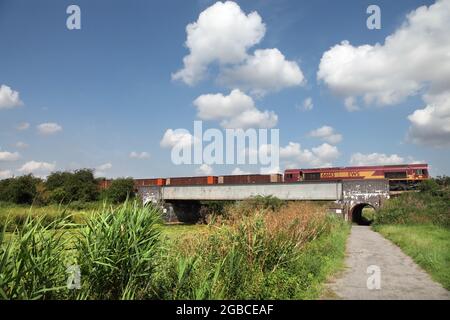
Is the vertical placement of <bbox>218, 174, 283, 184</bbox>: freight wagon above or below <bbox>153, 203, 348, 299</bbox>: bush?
above

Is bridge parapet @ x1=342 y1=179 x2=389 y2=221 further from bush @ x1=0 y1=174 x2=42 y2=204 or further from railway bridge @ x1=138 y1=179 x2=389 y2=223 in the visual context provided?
bush @ x1=0 y1=174 x2=42 y2=204

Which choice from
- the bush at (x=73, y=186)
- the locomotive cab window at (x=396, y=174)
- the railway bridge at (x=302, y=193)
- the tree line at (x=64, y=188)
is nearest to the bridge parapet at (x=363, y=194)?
the railway bridge at (x=302, y=193)

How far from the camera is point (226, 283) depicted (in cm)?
722

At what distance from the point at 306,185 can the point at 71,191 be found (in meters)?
39.2

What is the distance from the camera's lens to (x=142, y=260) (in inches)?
236

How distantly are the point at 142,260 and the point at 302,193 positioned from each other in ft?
91.5

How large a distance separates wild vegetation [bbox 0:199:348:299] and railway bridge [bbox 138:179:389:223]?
1516 cm

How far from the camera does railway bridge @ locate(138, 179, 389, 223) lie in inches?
1160

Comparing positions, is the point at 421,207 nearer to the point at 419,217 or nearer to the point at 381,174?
the point at 419,217

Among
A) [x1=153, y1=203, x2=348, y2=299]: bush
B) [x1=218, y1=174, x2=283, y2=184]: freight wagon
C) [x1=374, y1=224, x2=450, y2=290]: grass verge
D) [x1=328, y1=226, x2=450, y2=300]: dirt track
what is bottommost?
[x1=328, y1=226, x2=450, y2=300]: dirt track

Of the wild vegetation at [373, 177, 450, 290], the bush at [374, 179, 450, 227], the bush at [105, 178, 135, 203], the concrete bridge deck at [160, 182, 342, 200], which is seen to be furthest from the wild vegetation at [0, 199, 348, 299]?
the bush at [105, 178, 135, 203]

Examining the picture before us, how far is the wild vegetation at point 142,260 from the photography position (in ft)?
16.6
